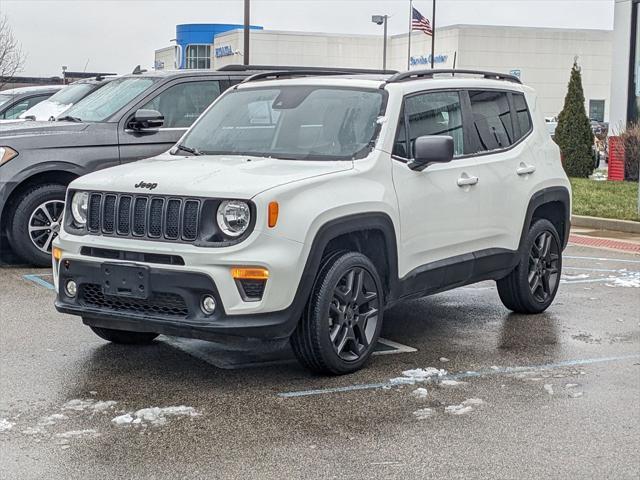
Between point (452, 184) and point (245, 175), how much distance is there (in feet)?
5.62

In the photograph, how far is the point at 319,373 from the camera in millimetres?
6551

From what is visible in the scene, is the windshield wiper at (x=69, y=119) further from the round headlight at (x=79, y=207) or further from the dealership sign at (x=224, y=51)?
the dealership sign at (x=224, y=51)

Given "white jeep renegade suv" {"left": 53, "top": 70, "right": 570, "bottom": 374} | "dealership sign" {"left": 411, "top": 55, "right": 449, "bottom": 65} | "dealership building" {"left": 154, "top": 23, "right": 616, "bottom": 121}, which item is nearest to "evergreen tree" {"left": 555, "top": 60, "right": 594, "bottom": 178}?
"white jeep renegade suv" {"left": 53, "top": 70, "right": 570, "bottom": 374}

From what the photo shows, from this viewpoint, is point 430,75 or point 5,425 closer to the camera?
point 5,425

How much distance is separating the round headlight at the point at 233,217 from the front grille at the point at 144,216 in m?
0.13

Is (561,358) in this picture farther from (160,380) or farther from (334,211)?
(160,380)

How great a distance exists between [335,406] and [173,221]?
1.40 metres

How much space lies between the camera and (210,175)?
6.37m

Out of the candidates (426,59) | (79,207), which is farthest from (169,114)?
(426,59)

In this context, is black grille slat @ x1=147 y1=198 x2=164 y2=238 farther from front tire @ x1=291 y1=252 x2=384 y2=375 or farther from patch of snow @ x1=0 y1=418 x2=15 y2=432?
patch of snow @ x1=0 y1=418 x2=15 y2=432

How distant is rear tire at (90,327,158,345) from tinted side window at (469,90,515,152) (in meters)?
2.72

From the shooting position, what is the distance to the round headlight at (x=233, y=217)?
6.04 metres

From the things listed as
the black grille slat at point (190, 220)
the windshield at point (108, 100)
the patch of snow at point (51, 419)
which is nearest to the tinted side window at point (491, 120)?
the black grille slat at point (190, 220)

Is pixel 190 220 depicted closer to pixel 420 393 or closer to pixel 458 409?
pixel 420 393
